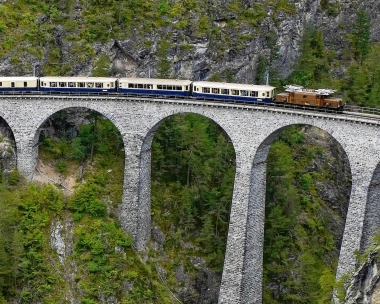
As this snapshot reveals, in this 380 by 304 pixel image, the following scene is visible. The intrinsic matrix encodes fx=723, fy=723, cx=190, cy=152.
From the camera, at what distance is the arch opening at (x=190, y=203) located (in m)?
78.2

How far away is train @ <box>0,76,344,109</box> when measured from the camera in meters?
68.3

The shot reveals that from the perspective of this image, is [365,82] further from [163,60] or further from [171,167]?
[171,167]

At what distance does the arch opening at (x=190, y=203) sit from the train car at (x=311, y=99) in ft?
43.5

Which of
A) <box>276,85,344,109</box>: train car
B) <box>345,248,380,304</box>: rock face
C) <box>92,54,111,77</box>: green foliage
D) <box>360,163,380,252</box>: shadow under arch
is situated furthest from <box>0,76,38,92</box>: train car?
<box>345,248,380,304</box>: rock face

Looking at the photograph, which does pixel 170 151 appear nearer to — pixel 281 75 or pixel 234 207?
A: pixel 234 207

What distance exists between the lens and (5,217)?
234ft

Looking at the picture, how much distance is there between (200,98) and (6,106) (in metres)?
20.8

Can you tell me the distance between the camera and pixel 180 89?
246 feet

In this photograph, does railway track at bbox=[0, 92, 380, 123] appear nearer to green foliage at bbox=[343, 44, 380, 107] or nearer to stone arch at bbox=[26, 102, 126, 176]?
stone arch at bbox=[26, 102, 126, 176]

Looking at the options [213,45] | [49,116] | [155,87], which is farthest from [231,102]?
[213,45]

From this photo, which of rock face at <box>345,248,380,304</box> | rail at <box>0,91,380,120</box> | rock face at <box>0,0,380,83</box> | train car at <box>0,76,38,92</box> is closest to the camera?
rock face at <box>345,248,380,304</box>

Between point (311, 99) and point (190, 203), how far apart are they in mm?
20188

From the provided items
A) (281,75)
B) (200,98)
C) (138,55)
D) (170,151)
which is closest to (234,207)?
(200,98)

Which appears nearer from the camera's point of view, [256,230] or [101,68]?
[256,230]
